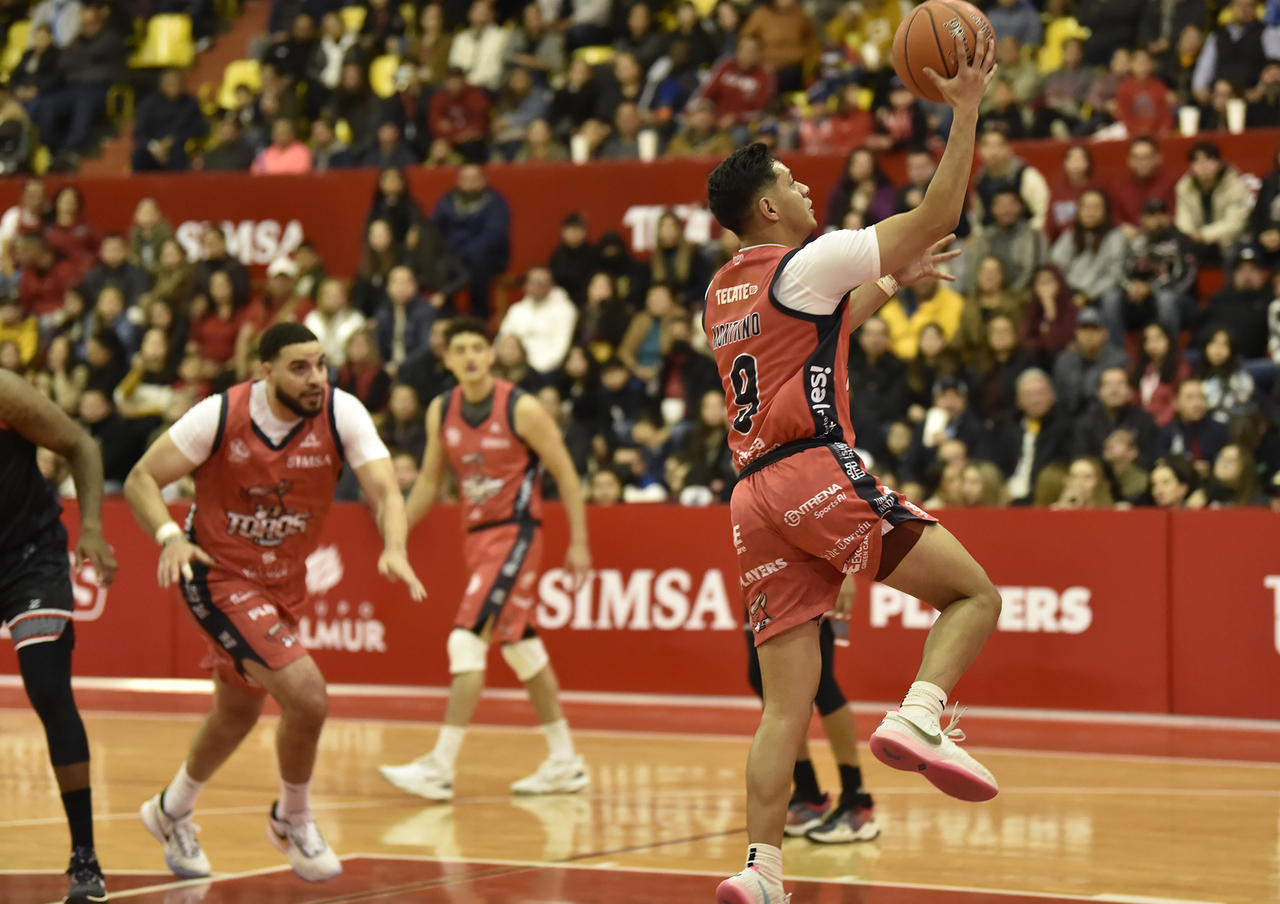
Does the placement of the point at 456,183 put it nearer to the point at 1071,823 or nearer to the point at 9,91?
the point at 9,91

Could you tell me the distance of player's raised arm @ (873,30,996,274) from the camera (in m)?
4.91

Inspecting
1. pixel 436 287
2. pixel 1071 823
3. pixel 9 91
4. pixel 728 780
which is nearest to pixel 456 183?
pixel 436 287

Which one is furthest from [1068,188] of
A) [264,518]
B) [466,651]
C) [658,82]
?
[264,518]

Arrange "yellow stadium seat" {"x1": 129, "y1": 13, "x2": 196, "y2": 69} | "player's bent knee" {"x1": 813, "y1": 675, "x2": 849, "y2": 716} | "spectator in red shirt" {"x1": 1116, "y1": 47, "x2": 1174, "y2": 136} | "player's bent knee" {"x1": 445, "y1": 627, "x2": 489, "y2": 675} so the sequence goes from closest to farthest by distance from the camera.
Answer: "player's bent knee" {"x1": 813, "y1": 675, "x2": 849, "y2": 716} < "player's bent knee" {"x1": 445, "y1": 627, "x2": 489, "y2": 675} < "spectator in red shirt" {"x1": 1116, "y1": 47, "x2": 1174, "y2": 136} < "yellow stadium seat" {"x1": 129, "y1": 13, "x2": 196, "y2": 69}

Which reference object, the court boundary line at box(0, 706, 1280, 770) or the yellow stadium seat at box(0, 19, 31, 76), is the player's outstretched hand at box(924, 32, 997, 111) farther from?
the yellow stadium seat at box(0, 19, 31, 76)

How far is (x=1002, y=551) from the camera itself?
1119 cm

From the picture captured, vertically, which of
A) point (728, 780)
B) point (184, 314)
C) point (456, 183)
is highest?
point (456, 183)

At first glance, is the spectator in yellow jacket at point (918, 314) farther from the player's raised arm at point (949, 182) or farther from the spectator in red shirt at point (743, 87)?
the player's raised arm at point (949, 182)

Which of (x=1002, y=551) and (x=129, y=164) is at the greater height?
(x=129, y=164)

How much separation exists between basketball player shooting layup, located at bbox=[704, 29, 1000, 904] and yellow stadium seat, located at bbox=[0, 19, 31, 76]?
1860 cm

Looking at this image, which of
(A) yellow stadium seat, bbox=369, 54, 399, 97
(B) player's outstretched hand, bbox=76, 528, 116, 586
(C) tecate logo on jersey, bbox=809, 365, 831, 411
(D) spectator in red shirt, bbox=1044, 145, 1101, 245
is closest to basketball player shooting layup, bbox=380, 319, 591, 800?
(B) player's outstretched hand, bbox=76, 528, 116, 586

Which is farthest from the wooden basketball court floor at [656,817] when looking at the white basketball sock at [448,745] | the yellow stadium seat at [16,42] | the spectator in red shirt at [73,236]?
the yellow stadium seat at [16,42]

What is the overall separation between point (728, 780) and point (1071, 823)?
78.8 inches

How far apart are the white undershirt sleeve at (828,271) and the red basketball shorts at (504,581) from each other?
13.3 ft
